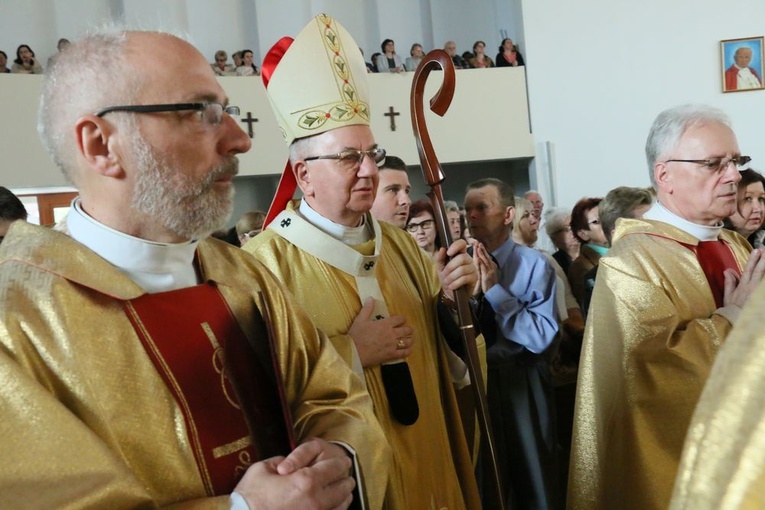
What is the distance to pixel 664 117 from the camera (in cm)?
297

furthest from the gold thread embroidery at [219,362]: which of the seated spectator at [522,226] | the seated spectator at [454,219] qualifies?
the seated spectator at [522,226]

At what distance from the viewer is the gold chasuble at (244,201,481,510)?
238 centimetres

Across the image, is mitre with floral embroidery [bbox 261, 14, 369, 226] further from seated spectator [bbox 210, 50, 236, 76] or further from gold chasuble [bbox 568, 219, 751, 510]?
seated spectator [bbox 210, 50, 236, 76]

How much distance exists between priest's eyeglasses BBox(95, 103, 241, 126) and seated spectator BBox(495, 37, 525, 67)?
12.0 meters

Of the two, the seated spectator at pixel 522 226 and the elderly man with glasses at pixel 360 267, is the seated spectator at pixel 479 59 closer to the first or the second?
the seated spectator at pixel 522 226

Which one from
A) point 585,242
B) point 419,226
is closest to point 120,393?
point 419,226

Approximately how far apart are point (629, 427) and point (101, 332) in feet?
6.37

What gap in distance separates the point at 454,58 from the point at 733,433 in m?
12.9

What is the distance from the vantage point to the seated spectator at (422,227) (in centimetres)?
417

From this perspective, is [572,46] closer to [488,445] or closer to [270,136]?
[270,136]

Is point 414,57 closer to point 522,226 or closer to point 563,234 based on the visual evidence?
point 563,234

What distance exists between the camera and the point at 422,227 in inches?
165

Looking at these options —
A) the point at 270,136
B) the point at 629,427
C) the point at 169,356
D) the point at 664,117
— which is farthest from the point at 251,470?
the point at 270,136

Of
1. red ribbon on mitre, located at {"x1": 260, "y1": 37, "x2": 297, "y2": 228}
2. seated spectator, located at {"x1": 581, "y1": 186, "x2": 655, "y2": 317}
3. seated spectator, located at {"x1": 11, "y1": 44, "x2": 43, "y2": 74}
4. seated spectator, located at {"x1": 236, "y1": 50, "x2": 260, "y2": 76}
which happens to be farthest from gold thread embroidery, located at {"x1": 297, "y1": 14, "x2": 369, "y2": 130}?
seated spectator, located at {"x1": 236, "y1": 50, "x2": 260, "y2": 76}
